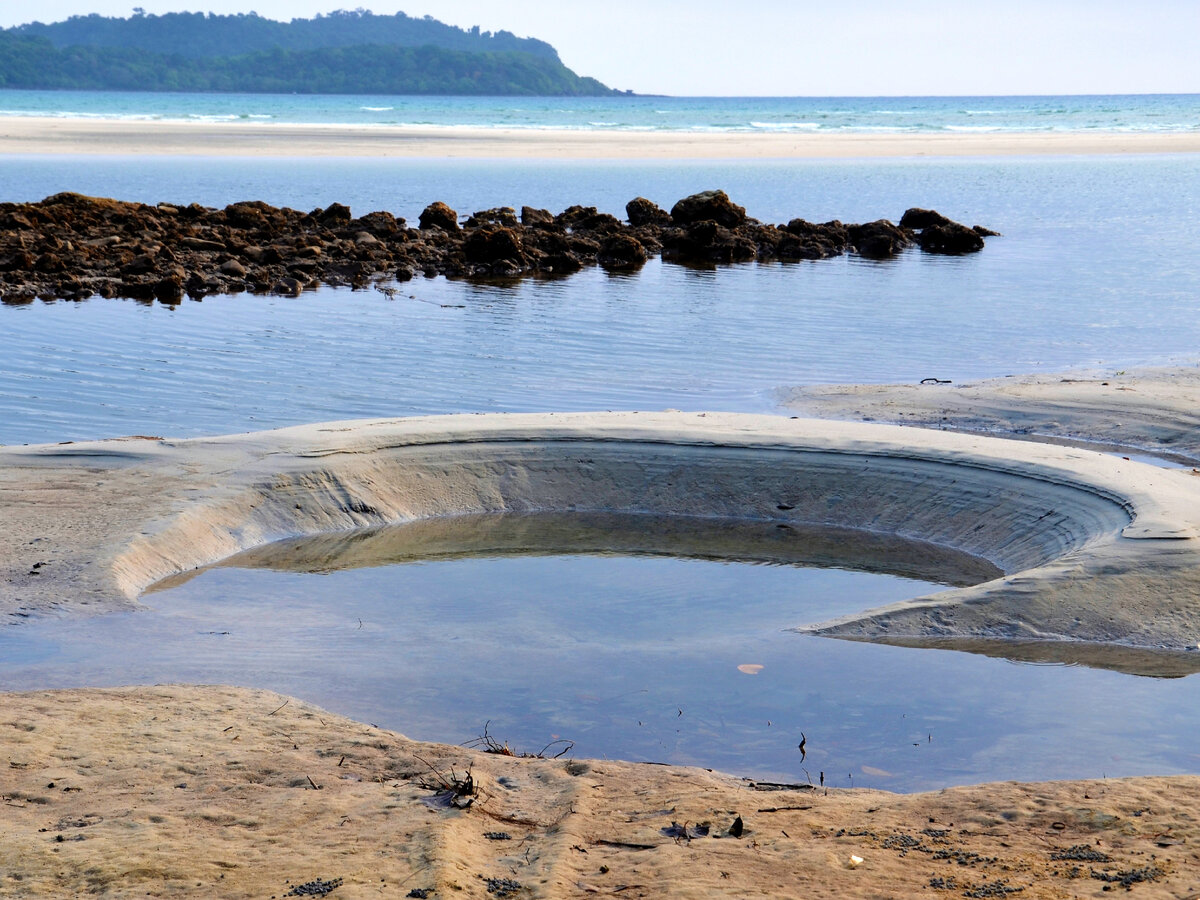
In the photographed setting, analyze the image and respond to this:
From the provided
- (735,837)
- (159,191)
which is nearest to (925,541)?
(735,837)

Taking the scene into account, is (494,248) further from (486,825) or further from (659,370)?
(486,825)

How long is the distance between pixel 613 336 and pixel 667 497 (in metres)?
8.26

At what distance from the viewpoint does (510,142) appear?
6331cm

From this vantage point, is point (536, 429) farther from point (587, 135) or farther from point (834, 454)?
point (587, 135)

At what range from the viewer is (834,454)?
952cm

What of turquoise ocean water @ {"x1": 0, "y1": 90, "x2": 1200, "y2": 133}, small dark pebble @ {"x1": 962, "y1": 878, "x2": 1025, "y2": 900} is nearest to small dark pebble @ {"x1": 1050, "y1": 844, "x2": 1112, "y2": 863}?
small dark pebble @ {"x1": 962, "y1": 878, "x2": 1025, "y2": 900}

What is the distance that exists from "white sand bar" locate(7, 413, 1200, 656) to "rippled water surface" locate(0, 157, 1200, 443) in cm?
267

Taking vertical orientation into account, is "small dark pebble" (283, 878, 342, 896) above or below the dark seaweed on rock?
below

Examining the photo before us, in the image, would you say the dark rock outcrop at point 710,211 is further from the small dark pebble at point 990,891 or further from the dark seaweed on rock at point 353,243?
the small dark pebble at point 990,891

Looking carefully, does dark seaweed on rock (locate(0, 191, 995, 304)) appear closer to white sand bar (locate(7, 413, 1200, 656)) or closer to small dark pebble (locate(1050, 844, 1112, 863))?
white sand bar (locate(7, 413, 1200, 656))

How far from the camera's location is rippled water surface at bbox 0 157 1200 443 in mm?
13188

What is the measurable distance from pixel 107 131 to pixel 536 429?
199 ft

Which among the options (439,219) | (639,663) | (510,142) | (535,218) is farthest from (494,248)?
(510,142)

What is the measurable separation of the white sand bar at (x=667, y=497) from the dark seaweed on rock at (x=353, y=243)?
11.8 meters
